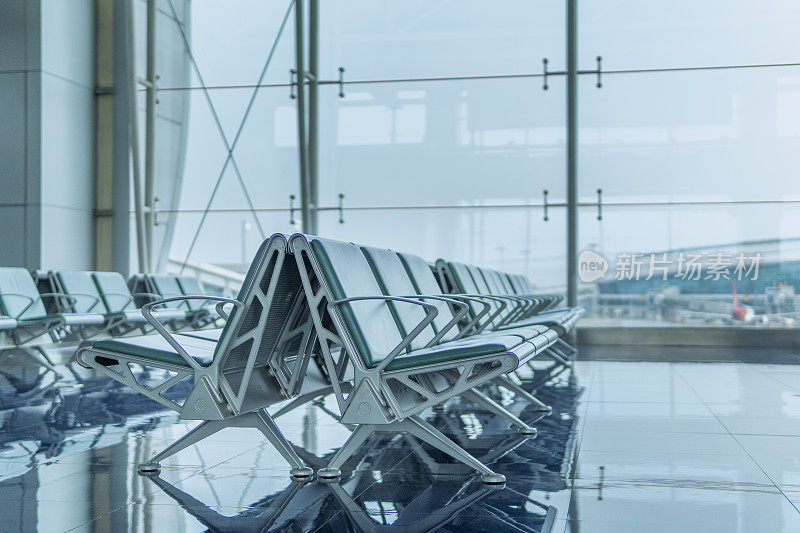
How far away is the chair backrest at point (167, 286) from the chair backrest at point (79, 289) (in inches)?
41.5

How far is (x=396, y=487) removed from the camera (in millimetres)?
3125

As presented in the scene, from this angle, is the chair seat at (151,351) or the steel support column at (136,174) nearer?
the chair seat at (151,351)

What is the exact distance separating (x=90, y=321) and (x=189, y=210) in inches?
189

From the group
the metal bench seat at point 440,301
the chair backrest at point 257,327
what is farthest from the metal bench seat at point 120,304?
the chair backrest at point 257,327

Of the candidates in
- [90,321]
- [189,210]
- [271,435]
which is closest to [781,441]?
[271,435]

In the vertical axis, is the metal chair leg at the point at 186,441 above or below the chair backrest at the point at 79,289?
below

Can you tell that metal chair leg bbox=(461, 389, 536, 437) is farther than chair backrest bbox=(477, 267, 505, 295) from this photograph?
No

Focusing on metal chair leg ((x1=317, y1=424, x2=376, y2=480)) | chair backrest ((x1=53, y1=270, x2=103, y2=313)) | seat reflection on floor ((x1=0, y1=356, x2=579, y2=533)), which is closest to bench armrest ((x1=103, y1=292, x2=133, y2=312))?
chair backrest ((x1=53, y1=270, x2=103, y2=313))

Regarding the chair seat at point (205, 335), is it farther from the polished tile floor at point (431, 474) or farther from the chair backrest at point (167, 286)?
the chair backrest at point (167, 286)

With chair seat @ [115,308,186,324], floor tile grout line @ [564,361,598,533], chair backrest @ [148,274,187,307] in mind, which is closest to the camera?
floor tile grout line @ [564,361,598,533]

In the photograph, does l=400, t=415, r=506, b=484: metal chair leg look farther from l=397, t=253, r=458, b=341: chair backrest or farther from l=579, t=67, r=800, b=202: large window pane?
l=579, t=67, r=800, b=202: large window pane

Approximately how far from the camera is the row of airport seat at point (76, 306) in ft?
23.2

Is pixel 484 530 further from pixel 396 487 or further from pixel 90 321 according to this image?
pixel 90 321

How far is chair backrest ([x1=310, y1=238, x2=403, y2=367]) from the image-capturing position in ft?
9.99
